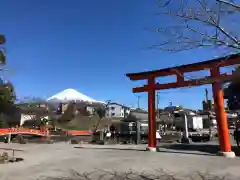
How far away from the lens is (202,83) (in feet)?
44.0

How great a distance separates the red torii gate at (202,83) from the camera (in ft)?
45.2

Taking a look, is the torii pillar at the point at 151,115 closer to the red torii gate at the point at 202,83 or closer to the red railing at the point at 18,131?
the red torii gate at the point at 202,83

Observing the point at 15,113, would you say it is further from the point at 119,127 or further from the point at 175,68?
the point at 175,68

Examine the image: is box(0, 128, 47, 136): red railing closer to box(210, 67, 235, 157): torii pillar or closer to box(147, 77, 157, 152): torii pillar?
box(147, 77, 157, 152): torii pillar

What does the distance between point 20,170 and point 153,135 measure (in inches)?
324

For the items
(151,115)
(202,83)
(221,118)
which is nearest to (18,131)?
(151,115)

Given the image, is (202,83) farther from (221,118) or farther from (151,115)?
(151,115)

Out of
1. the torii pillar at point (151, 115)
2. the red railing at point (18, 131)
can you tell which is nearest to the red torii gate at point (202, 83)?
the torii pillar at point (151, 115)

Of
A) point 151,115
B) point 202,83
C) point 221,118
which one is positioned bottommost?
point 221,118

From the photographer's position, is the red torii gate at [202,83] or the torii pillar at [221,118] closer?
the red torii gate at [202,83]

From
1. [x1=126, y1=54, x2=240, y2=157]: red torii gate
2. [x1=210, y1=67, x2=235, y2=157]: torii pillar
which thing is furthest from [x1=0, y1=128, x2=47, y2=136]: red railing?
[x1=210, y1=67, x2=235, y2=157]: torii pillar

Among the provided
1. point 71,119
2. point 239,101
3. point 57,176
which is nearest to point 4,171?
point 57,176

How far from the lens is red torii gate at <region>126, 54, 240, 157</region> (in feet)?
45.2

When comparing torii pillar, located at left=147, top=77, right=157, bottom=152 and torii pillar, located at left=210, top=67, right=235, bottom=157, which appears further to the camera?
torii pillar, located at left=147, top=77, right=157, bottom=152
